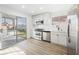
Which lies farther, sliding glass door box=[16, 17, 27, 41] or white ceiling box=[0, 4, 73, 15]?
sliding glass door box=[16, 17, 27, 41]

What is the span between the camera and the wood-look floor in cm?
223

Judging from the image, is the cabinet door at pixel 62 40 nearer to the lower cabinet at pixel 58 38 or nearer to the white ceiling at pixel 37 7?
the lower cabinet at pixel 58 38

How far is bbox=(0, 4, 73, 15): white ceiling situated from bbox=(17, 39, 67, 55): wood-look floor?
2.40ft

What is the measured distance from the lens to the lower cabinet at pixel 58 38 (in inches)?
86.9

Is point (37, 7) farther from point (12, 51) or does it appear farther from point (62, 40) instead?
point (12, 51)

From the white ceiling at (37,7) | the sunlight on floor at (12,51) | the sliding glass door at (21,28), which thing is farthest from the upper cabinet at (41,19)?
the sunlight on floor at (12,51)

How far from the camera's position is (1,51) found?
7.30 ft

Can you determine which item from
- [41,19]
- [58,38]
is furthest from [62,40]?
[41,19]

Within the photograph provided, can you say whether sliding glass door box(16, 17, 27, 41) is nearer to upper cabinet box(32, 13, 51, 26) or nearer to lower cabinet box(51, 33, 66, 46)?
upper cabinet box(32, 13, 51, 26)

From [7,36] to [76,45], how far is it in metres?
1.51

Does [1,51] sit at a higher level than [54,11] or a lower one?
lower

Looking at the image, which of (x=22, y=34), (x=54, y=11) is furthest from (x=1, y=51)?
(x=54, y=11)

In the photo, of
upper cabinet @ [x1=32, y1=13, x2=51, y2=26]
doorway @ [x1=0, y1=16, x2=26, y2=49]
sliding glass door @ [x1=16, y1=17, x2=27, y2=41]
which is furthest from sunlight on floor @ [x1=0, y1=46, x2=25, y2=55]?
upper cabinet @ [x1=32, y1=13, x2=51, y2=26]
